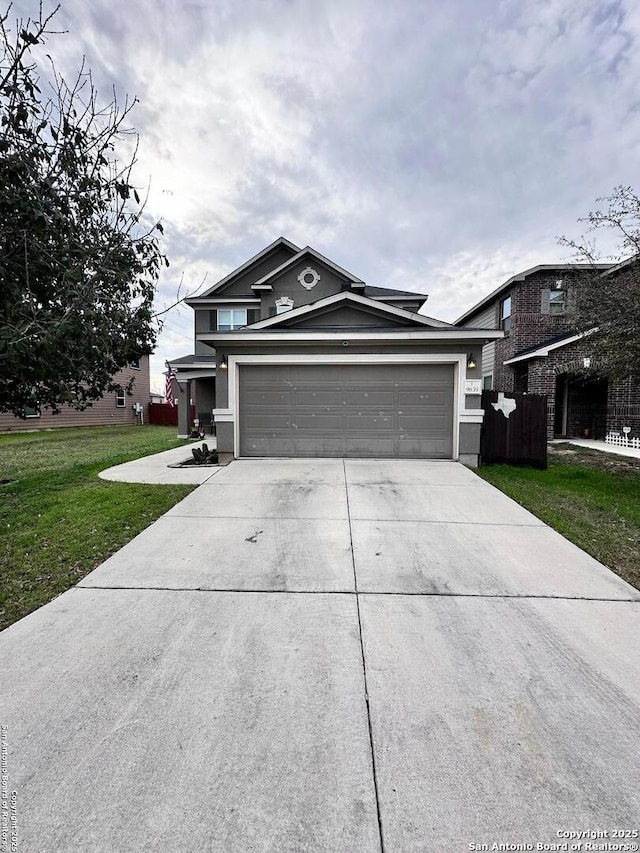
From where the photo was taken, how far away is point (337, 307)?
31.8 ft

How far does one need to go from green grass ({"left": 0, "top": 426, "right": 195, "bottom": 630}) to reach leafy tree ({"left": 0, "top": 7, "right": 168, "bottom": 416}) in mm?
1682

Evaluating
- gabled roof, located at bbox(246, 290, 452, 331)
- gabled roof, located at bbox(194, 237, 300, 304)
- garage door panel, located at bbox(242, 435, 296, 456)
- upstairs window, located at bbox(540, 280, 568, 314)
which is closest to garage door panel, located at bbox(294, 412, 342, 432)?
garage door panel, located at bbox(242, 435, 296, 456)

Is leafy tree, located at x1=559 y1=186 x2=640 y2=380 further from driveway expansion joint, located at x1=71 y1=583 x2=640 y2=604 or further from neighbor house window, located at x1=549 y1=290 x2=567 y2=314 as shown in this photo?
neighbor house window, located at x1=549 y1=290 x2=567 y2=314

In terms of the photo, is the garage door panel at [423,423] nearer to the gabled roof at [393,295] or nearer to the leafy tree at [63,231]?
the leafy tree at [63,231]

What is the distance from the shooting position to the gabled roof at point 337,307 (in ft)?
29.2

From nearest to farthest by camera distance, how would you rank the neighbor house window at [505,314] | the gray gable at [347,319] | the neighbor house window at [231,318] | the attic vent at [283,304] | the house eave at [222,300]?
the gray gable at [347,319] < the attic vent at [283,304] < the neighbor house window at [505,314] < the house eave at [222,300] < the neighbor house window at [231,318]

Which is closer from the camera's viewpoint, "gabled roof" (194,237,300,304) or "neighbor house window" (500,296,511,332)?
"neighbor house window" (500,296,511,332)

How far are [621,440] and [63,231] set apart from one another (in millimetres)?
15190

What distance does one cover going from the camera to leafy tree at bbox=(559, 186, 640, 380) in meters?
6.41

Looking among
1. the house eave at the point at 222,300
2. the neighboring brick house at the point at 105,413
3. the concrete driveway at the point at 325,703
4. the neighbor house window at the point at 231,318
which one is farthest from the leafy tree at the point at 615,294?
the neighboring brick house at the point at 105,413

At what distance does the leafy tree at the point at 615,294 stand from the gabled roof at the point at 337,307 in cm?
269

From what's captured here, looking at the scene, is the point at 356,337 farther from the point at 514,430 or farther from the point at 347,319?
the point at 514,430

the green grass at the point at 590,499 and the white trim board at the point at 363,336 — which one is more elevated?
the white trim board at the point at 363,336

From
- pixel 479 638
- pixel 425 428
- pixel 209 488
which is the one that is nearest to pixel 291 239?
pixel 425 428
